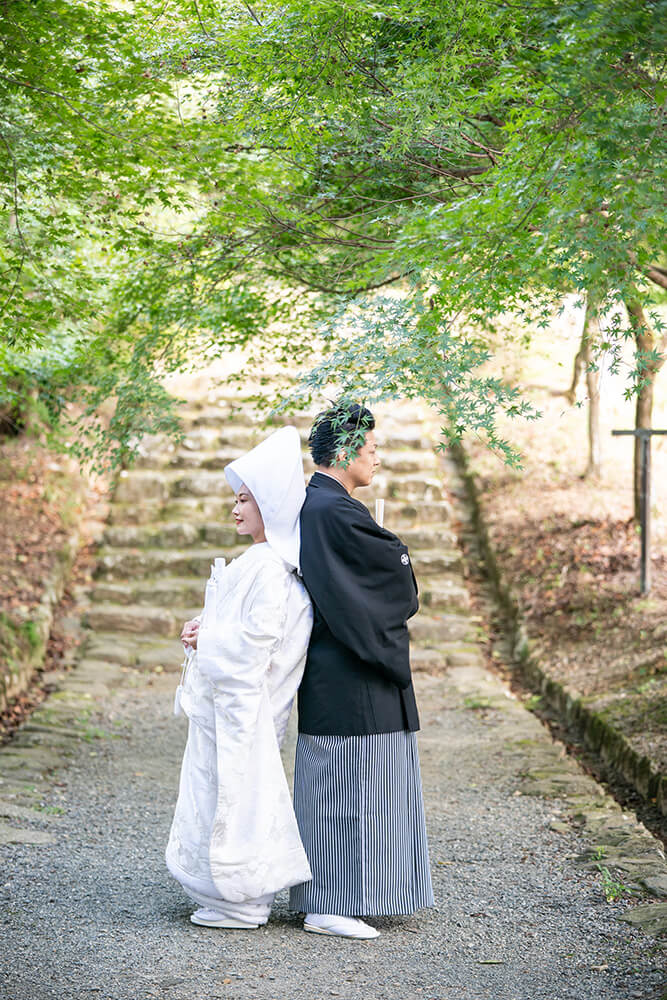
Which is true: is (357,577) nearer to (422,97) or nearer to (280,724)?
(280,724)

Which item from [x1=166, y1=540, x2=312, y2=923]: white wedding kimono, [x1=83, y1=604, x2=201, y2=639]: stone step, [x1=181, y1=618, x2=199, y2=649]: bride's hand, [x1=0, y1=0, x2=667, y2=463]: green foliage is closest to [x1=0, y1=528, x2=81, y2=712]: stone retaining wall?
[x1=83, y1=604, x2=201, y2=639]: stone step

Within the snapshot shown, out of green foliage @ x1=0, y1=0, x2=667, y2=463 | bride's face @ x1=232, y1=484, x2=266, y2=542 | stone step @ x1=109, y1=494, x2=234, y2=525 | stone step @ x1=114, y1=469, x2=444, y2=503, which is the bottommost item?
bride's face @ x1=232, y1=484, x2=266, y2=542

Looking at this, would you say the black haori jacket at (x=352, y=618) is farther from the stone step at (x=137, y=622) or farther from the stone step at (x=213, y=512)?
the stone step at (x=213, y=512)

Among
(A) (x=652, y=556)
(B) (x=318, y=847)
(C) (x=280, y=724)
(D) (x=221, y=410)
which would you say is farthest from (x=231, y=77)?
(D) (x=221, y=410)

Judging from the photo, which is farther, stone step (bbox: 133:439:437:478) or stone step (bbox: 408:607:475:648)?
stone step (bbox: 133:439:437:478)

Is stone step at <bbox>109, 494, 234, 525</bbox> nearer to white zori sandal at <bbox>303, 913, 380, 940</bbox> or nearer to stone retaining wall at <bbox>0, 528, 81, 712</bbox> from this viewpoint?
stone retaining wall at <bbox>0, 528, 81, 712</bbox>

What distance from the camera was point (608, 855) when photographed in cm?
448

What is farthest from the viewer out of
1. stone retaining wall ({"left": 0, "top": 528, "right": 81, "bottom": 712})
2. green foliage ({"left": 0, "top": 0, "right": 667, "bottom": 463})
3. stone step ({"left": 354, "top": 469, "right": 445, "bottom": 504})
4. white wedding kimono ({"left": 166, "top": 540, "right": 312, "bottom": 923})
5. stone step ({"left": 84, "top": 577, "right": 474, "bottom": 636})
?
stone step ({"left": 354, "top": 469, "right": 445, "bottom": 504})

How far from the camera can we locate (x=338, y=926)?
3527 millimetres

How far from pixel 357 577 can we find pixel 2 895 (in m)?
1.93

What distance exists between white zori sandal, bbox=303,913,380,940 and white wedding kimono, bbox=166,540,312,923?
17 cm

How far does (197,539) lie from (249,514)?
6456 millimetres

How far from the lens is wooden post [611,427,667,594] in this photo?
7496 millimetres

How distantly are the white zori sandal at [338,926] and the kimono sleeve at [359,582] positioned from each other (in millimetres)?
831
